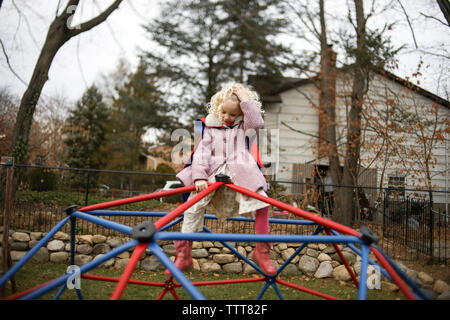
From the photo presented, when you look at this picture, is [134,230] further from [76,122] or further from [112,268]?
[76,122]

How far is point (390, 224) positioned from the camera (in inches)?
181

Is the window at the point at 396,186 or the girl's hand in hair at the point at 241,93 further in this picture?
the window at the point at 396,186

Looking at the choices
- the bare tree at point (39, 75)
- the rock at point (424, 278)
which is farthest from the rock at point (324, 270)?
the bare tree at point (39, 75)

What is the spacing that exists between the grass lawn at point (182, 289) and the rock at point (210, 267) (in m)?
0.13

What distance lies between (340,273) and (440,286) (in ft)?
9.79

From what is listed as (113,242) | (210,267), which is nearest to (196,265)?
(210,267)

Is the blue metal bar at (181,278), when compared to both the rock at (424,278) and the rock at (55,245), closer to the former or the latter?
the rock at (424,278)

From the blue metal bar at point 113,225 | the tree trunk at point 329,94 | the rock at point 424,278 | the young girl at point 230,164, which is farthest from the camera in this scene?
the tree trunk at point 329,94

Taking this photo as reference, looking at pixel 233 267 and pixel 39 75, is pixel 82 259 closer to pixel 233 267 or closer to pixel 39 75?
pixel 233 267

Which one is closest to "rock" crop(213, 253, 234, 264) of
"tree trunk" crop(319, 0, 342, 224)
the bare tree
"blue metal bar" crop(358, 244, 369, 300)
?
the bare tree

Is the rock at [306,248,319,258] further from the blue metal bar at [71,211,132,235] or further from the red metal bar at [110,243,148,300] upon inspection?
the red metal bar at [110,243,148,300]

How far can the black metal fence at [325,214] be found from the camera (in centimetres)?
369
